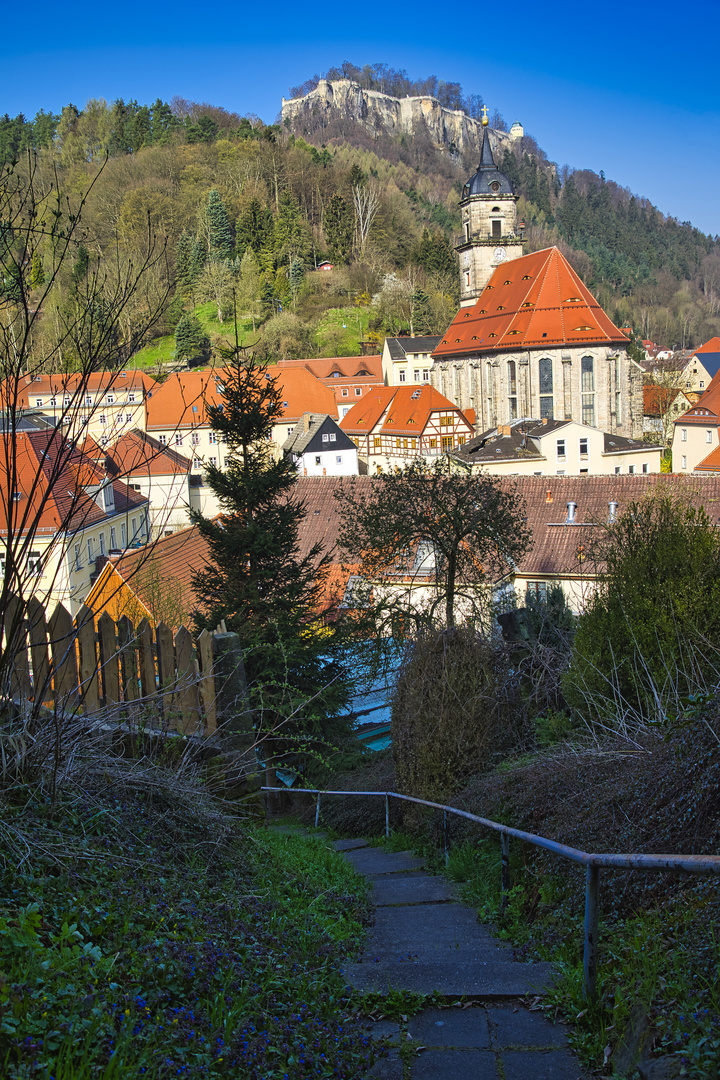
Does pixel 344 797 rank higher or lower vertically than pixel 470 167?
lower

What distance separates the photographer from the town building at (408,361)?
75312mm

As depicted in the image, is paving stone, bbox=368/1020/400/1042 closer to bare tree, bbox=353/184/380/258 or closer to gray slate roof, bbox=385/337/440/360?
gray slate roof, bbox=385/337/440/360

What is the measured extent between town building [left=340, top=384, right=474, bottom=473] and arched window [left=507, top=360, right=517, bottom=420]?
10.2ft

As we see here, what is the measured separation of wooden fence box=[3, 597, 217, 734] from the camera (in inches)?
177

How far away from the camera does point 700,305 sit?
139 meters

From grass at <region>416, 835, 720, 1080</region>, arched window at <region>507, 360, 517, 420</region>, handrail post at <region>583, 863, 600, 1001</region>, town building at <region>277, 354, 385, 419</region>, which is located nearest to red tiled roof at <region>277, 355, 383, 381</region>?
town building at <region>277, 354, 385, 419</region>

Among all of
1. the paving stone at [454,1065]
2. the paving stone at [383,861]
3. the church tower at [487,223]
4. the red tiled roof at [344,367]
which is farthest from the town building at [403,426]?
the paving stone at [454,1065]

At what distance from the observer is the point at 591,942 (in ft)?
10.2

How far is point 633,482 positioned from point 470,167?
497ft

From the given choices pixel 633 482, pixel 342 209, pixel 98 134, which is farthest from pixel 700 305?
pixel 633 482

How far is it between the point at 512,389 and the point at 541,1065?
61.7 metres

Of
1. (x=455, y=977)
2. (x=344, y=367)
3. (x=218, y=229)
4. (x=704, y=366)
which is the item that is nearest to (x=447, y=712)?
(x=455, y=977)

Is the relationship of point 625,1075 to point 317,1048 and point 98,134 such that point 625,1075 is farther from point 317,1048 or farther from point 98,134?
point 98,134

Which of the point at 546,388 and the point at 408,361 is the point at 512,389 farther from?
the point at 408,361
